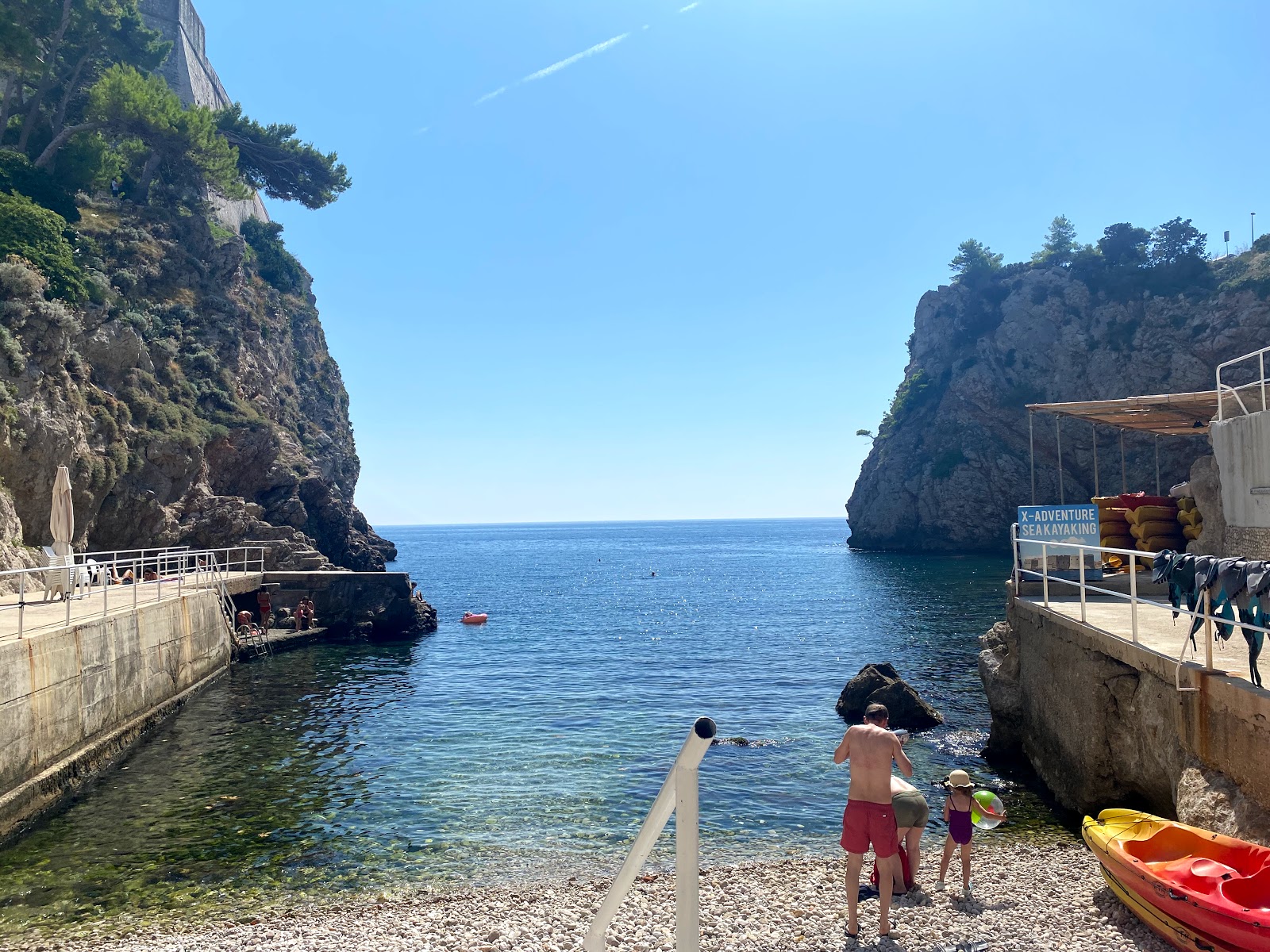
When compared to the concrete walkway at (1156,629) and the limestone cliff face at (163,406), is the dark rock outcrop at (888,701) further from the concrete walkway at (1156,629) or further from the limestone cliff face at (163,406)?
the limestone cliff face at (163,406)

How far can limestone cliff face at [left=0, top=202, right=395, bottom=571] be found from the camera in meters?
33.7

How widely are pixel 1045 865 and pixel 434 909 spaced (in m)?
7.56

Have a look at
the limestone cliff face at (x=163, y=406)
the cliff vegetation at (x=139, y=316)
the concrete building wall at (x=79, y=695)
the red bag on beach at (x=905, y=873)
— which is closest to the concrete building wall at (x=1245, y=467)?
the red bag on beach at (x=905, y=873)

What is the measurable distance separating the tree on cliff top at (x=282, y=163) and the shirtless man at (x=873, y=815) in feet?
250

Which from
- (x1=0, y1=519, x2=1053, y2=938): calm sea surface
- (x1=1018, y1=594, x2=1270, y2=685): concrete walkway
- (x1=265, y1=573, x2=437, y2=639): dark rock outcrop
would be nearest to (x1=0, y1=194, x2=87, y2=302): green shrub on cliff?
(x1=265, y1=573, x2=437, y2=639): dark rock outcrop

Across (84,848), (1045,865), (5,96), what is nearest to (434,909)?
(84,848)

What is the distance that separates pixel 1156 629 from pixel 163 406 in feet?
161

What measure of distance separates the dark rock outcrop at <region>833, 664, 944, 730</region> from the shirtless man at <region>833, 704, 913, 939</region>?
38.6 ft

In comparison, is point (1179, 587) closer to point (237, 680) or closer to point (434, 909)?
point (434, 909)

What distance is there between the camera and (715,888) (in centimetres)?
983

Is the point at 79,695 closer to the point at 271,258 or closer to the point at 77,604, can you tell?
the point at 77,604

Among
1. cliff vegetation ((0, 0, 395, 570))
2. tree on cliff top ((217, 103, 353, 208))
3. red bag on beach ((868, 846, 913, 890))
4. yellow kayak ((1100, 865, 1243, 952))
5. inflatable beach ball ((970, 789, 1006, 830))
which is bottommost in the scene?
red bag on beach ((868, 846, 913, 890))

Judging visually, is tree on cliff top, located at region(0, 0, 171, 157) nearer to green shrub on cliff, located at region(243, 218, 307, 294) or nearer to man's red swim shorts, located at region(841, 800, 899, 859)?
green shrub on cliff, located at region(243, 218, 307, 294)

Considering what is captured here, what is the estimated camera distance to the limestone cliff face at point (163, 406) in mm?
33719
